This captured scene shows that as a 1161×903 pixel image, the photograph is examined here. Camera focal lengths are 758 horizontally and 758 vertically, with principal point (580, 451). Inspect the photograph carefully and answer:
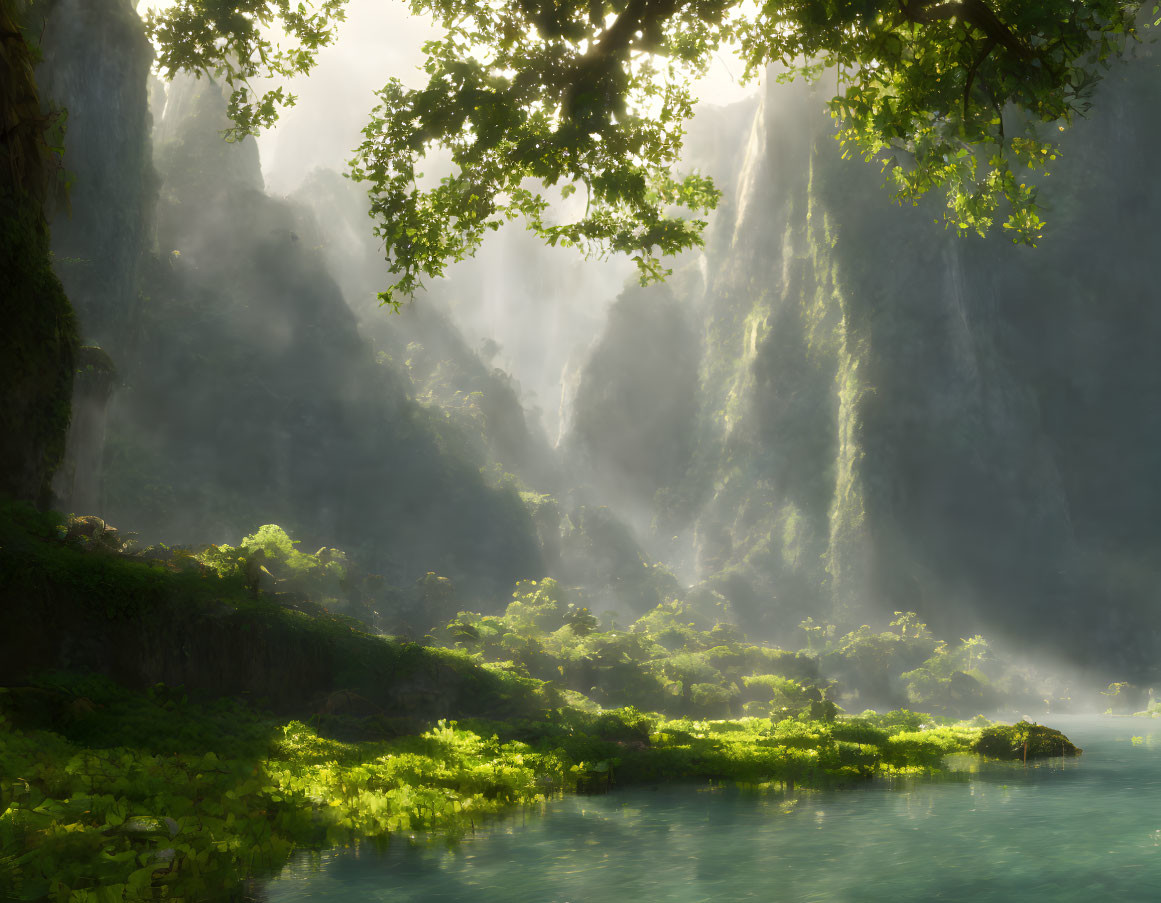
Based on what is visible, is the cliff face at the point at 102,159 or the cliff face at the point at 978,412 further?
the cliff face at the point at 978,412

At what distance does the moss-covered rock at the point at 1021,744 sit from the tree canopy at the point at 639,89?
28.1 feet

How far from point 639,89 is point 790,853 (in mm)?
10178

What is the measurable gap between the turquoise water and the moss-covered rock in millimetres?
3253

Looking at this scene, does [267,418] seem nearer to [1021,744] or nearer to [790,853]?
[1021,744]

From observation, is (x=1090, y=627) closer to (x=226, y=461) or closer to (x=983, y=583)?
(x=983, y=583)

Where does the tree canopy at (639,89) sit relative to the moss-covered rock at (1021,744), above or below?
above

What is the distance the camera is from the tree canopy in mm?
8453

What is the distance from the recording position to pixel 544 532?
5881 cm

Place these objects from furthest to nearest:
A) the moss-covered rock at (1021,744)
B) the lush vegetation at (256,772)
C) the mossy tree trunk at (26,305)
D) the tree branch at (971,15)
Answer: the moss-covered rock at (1021,744) → the mossy tree trunk at (26,305) → the tree branch at (971,15) → the lush vegetation at (256,772)

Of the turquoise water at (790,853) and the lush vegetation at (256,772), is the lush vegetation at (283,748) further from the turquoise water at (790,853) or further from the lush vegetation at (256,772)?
the turquoise water at (790,853)

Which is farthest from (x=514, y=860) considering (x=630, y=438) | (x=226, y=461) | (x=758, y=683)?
(x=630, y=438)

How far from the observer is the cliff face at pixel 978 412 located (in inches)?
1550

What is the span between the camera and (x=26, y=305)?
12.3 metres

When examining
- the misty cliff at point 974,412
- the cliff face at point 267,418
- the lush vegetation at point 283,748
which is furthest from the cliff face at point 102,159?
the misty cliff at point 974,412
